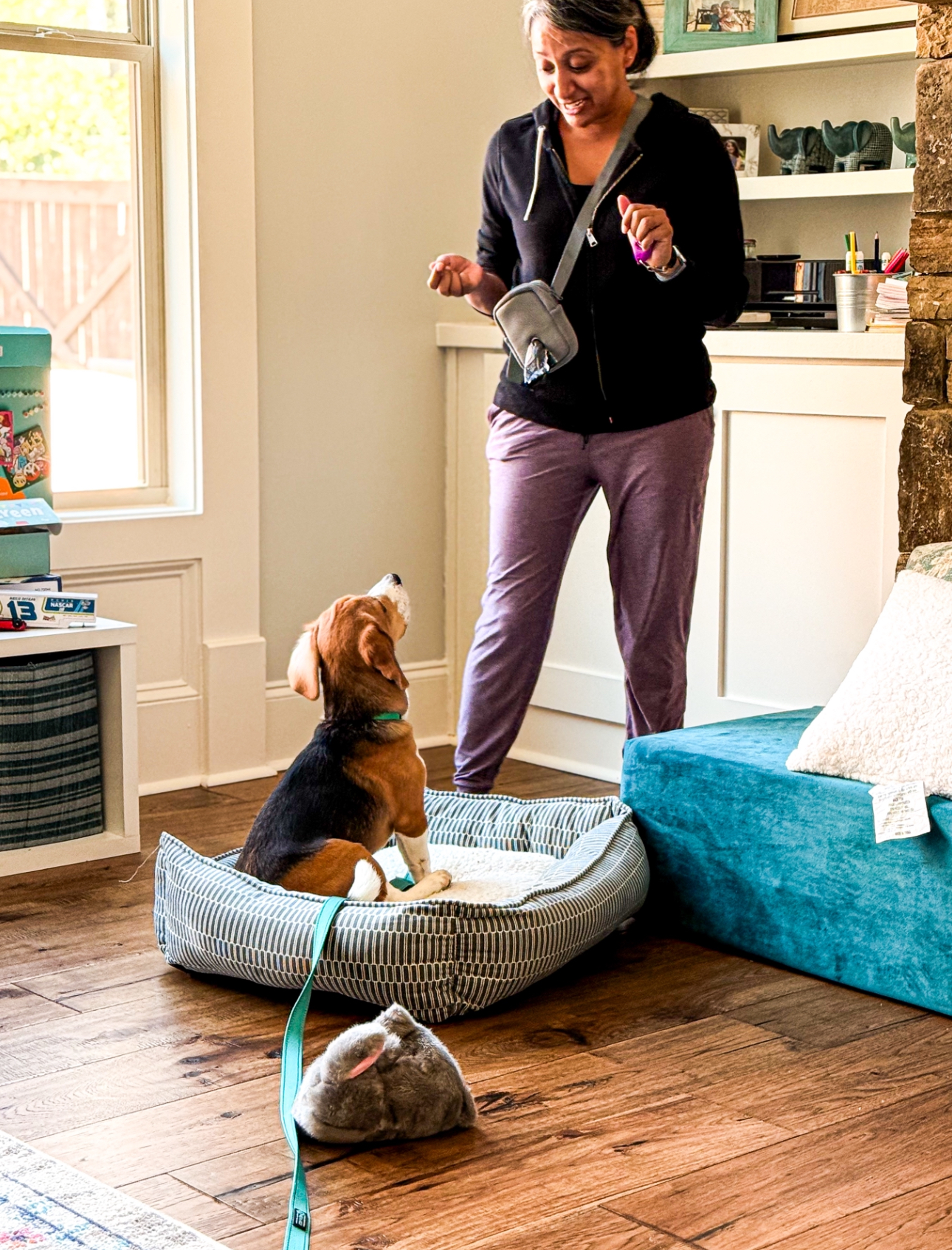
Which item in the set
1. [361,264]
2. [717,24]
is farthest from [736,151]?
[361,264]

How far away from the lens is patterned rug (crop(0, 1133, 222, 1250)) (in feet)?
5.54

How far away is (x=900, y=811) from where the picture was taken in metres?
2.39

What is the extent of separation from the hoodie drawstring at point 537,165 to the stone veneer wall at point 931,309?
663mm

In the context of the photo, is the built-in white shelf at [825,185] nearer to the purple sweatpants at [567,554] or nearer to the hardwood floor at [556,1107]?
the purple sweatpants at [567,554]

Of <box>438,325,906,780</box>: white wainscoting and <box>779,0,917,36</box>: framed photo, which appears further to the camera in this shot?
<box>779,0,917,36</box>: framed photo

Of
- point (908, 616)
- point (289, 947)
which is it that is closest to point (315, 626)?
point (289, 947)

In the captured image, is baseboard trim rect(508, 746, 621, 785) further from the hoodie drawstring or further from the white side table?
the hoodie drawstring

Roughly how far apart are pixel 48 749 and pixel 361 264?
1.52m

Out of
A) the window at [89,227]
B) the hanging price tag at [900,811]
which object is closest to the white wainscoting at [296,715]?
the window at [89,227]

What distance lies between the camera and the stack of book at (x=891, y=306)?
10.7 feet

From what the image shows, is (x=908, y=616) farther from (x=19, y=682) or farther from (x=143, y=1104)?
(x=19, y=682)

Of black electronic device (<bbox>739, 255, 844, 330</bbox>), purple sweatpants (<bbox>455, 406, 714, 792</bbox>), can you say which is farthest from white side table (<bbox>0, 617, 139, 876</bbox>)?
black electronic device (<bbox>739, 255, 844, 330</bbox>)

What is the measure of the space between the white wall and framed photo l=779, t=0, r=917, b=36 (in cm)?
69

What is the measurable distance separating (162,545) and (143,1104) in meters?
1.84
